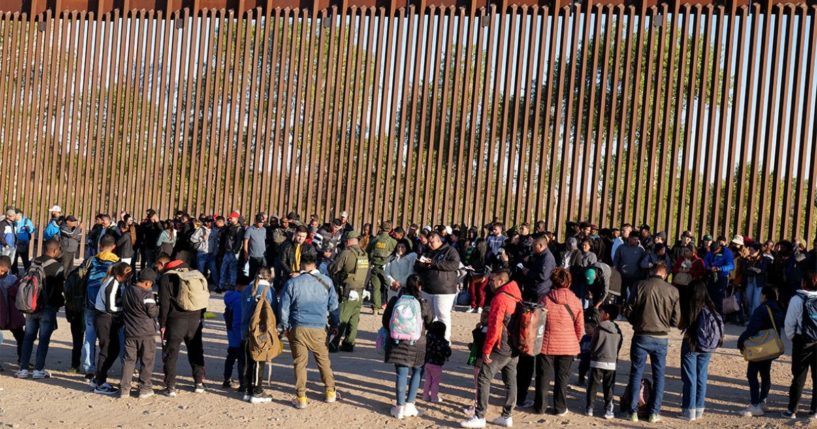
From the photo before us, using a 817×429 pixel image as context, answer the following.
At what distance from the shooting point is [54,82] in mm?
22453

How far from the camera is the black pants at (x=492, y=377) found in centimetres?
794

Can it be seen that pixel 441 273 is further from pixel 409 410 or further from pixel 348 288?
pixel 409 410

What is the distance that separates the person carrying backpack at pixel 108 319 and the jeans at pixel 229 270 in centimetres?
767

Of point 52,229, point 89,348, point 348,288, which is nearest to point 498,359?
point 348,288

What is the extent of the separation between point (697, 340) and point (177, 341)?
4.55 metres

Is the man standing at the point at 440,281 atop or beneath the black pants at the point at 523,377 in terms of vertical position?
atop

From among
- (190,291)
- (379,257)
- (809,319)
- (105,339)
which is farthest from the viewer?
(379,257)

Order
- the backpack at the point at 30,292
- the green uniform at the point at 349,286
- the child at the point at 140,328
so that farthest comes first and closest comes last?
the green uniform at the point at 349,286, the backpack at the point at 30,292, the child at the point at 140,328

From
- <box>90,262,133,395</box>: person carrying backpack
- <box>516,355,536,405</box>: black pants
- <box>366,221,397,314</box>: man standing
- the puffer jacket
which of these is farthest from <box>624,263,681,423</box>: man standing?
<box>366,221,397,314</box>: man standing

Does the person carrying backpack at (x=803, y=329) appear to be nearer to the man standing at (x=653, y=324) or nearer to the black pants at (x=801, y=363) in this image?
the black pants at (x=801, y=363)

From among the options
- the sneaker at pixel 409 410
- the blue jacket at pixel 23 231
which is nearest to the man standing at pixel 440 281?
the sneaker at pixel 409 410

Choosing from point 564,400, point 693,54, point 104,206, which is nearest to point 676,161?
point 693,54

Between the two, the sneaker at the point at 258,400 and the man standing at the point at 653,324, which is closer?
the man standing at the point at 653,324

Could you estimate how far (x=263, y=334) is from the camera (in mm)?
8547
